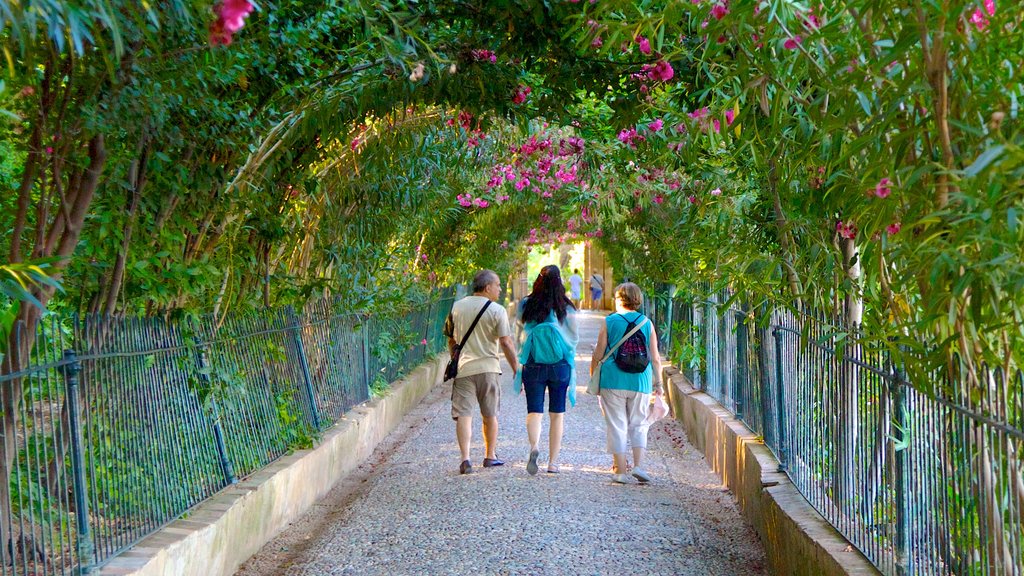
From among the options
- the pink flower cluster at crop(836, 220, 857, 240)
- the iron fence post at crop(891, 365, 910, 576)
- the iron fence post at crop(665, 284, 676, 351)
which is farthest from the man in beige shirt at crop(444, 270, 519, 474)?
the iron fence post at crop(665, 284, 676, 351)

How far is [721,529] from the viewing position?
6.84 meters

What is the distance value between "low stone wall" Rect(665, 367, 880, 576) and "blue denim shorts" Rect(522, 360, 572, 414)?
4.28 ft

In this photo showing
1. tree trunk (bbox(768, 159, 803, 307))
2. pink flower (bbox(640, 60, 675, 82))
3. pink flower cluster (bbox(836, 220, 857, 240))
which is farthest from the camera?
tree trunk (bbox(768, 159, 803, 307))

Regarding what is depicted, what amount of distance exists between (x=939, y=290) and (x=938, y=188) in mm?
334

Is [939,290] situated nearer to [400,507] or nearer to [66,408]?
[66,408]

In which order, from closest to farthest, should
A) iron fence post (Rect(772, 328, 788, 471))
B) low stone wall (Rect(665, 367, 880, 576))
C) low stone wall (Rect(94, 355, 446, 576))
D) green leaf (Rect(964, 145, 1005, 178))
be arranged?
green leaf (Rect(964, 145, 1005, 178)) → low stone wall (Rect(94, 355, 446, 576)) → low stone wall (Rect(665, 367, 880, 576)) → iron fence post (Rect(772, 328, 788, 471))

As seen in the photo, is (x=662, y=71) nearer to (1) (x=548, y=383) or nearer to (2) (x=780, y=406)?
(2) (x=780, y=406)

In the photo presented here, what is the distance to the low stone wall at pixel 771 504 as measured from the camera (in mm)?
4621

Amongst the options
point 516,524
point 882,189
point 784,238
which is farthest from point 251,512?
point 882,189

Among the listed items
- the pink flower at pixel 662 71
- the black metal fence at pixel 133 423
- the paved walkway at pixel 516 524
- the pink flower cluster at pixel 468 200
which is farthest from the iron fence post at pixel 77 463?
the pink flower cluster at pixel 468 200

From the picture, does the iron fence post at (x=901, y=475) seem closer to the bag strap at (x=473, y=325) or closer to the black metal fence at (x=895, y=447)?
the black metal fence at (x=895, y=447)

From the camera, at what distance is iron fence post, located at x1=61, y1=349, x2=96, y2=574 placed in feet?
13.1

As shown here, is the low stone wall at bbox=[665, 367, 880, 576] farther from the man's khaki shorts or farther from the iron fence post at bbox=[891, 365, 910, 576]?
the man's khaki shorts

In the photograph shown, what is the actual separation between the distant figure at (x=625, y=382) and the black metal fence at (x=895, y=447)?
90 centimetres
